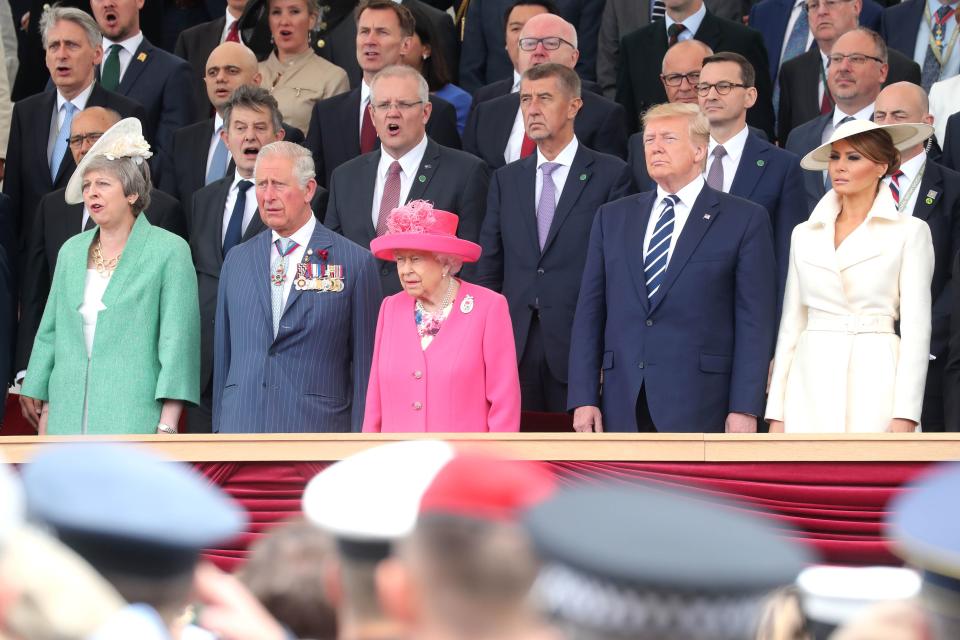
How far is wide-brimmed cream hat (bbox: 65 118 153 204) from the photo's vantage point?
634cm

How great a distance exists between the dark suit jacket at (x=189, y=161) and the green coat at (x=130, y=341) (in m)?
1.58

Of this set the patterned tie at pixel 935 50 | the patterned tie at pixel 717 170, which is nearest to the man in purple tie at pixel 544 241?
the patterned tie at pixel 717 170

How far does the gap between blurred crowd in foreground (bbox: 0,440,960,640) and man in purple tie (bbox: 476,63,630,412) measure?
4588 millimetres

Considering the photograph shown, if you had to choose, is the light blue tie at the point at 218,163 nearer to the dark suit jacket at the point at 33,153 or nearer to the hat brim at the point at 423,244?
the dark suit jacket at the point at 33,153

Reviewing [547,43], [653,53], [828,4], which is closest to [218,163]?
[547,43]

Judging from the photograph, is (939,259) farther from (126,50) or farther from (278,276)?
(126,50)

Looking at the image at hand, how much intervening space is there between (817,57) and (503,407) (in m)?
3.31

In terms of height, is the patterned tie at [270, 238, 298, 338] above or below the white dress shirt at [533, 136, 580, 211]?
below

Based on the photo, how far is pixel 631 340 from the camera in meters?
5.91

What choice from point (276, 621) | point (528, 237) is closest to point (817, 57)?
point (528, 237)

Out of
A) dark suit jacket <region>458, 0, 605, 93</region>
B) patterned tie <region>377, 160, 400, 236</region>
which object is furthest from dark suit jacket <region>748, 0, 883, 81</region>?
patterned tie <region>377, 160, 400, 236</region>

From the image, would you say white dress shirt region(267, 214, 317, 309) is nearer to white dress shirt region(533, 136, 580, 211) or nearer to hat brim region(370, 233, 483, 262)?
hat brim region(370, 233, 483, 262)

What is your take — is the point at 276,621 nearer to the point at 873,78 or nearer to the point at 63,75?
the point at 873,78

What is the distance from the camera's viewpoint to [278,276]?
6.06m
